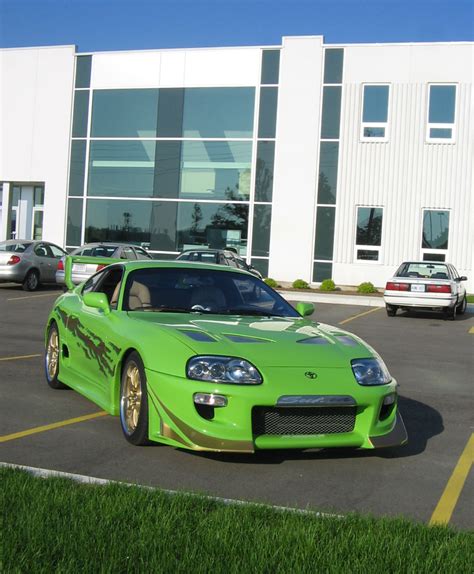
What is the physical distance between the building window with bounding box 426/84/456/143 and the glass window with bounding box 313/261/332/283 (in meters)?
5.55

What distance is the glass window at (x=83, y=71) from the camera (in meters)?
31.2

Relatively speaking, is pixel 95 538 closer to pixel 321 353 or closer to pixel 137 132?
pixel 321 353

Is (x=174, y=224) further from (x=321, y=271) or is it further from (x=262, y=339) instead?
(x=262, y=339)

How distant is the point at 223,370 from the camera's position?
541 cm

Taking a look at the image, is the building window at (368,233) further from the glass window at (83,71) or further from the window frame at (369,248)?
the glass window at (83,71)

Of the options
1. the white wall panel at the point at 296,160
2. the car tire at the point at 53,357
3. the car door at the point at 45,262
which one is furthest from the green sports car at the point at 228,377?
the white wall panel at the point at 296,160

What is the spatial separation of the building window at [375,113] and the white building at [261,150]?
0.17 feet

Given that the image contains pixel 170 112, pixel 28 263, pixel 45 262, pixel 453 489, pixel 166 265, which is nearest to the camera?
pixel 453 489

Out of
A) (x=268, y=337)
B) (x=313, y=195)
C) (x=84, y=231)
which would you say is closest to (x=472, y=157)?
(x=313, y=195)

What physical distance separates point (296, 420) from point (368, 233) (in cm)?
2321

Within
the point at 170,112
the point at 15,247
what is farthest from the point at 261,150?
the point at 15,247

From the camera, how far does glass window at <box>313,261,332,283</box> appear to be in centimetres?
2825

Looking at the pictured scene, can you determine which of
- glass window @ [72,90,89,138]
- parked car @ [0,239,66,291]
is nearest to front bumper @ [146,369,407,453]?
parked car @ [0,239,66,291]

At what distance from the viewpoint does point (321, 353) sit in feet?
18.9
